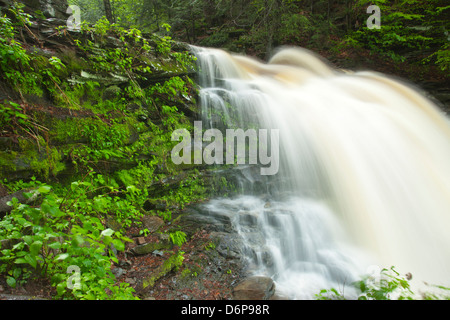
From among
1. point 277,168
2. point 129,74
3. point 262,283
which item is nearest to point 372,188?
point 277,168

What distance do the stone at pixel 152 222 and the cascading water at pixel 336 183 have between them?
3.60 ft

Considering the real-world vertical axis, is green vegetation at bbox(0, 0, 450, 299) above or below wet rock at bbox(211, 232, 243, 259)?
above

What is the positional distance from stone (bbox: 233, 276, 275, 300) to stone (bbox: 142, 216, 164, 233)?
1675 millimetres

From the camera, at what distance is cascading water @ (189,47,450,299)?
12.8 feet

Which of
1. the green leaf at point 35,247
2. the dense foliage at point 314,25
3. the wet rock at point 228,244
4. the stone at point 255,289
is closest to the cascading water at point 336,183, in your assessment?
the wet rock at point 228,244

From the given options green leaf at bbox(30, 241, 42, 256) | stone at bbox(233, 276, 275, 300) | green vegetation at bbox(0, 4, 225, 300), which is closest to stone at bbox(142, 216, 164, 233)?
green vegetation at bbox(0, 4, 225, 300)

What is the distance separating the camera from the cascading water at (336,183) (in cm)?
390

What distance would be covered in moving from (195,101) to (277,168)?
2.68m

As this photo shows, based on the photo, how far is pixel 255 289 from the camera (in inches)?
120

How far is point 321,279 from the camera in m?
3.63

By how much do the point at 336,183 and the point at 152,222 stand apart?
4.16m

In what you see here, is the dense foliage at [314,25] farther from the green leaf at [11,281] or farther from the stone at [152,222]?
the green leaf at [11,281]

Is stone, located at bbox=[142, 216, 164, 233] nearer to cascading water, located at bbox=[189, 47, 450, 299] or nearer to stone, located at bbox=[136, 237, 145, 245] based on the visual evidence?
stone, located at bbox=[136, 237, 145, 245]

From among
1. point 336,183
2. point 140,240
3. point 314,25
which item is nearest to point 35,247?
point 140,240
